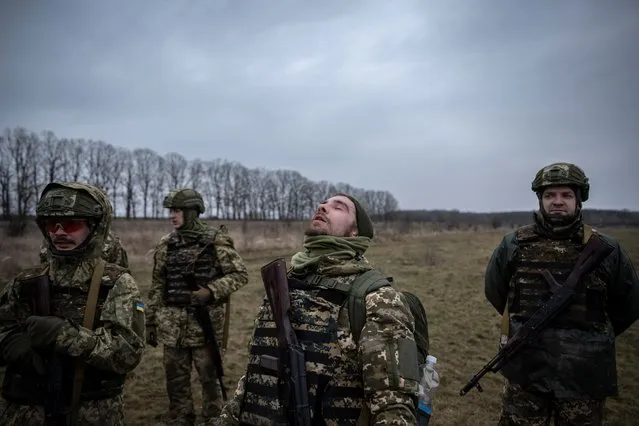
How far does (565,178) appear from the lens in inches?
141

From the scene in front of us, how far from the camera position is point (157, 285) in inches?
202

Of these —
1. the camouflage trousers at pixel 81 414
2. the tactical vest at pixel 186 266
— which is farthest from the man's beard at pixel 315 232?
the tactical vest at pixel 186 266

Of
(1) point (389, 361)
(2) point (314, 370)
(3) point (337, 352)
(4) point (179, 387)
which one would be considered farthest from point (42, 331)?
(4) point (179, 387)

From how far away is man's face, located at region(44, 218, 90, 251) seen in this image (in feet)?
9.17

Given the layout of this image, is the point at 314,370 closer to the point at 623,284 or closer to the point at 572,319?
the point at 572,319

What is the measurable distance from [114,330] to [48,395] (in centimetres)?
56

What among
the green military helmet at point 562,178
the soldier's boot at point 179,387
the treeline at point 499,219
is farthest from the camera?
the treeline at point 499,219

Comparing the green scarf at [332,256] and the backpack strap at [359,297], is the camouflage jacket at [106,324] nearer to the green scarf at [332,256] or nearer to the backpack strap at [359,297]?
the green scarf at [332,256]

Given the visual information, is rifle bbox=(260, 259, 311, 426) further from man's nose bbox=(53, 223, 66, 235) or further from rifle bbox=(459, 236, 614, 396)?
rifle bbox=(459, 236, 614, 396)

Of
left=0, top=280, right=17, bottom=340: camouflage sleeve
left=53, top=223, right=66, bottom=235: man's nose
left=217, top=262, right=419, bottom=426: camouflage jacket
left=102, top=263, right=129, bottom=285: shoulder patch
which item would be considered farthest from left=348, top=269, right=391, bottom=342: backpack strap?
left=0, top=280, right=17, bottom=340: camouflage sleeve

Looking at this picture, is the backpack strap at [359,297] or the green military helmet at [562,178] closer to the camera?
the backpack strap at [359,297]

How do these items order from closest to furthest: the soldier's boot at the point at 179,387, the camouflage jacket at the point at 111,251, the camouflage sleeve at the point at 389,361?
1. the camouflage sleeve at the point at 389,361
2. the soldier's boot at the point at 179,387
3. the camouflage jacket at the point at 111,251

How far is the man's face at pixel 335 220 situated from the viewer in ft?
8.34

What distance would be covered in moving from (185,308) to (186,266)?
1.78ft
